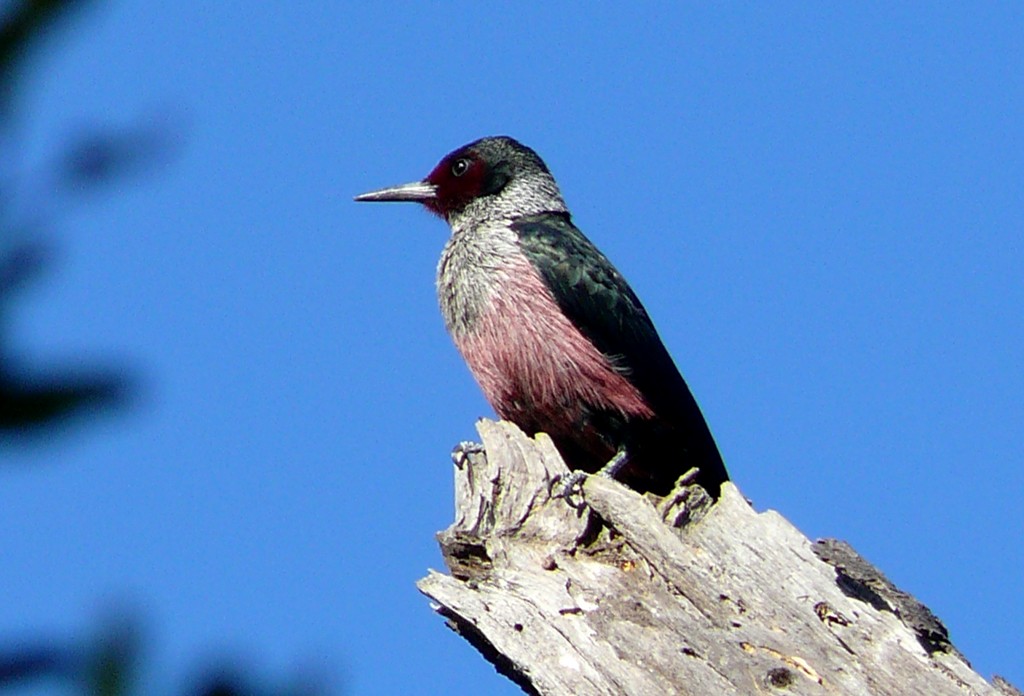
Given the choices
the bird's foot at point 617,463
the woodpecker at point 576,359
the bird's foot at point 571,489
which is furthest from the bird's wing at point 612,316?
the bird's foot at point 571,489

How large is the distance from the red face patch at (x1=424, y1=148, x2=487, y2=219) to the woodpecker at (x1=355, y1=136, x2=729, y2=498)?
3.76 ft

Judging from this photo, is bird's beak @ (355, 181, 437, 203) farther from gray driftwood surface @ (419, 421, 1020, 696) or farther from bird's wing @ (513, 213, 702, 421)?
gray driftwood surface @ (419, 421, 1020, 696)

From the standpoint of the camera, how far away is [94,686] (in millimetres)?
1493

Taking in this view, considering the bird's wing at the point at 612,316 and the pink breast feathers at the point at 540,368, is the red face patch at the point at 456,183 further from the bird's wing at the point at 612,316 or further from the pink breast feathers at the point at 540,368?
the pink breast feathers at the point at 540,368

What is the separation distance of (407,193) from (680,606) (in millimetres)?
5227

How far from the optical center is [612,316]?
7945mm

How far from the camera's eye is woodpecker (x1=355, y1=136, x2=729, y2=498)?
303 inches

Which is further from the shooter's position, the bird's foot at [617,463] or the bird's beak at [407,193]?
the bird's beak at [407,193]

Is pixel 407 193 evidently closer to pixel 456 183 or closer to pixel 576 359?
pixel 456 183

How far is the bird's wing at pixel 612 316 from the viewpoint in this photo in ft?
25.6

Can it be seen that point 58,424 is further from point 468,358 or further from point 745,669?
point 468,358

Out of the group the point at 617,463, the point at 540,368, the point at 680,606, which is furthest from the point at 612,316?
the point at 680,606

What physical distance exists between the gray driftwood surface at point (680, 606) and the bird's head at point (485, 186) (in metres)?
3.77

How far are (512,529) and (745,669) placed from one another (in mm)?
1581
